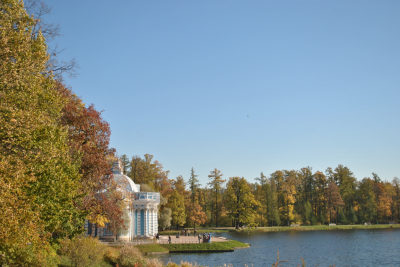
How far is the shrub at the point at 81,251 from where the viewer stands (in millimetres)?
16688

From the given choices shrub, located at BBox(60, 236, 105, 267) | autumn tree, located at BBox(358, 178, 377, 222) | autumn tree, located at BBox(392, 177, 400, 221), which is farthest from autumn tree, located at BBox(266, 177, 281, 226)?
shrub, located at BBox(60, 236, 105, 267)

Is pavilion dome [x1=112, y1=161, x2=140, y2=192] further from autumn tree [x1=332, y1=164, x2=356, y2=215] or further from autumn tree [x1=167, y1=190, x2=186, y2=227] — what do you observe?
autumn tree [x1=332, y1=164, x2=356, y2=215]

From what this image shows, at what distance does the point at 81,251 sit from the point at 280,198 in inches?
2502

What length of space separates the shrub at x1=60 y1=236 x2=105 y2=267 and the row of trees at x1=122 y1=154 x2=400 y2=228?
129ft

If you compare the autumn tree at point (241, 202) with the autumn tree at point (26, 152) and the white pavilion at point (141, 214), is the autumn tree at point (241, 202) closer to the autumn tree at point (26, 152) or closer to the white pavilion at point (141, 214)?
the white pavilion at point (141, 214)

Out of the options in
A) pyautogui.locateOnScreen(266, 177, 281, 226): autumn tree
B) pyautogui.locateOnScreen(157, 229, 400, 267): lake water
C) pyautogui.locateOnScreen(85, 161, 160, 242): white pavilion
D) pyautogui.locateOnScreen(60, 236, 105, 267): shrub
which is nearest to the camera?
pyautogui.locateOnScreen(60, 236, 105, 267): shrub

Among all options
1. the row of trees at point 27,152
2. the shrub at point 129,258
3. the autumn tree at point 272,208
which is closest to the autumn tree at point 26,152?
the row of trees at point 27,152

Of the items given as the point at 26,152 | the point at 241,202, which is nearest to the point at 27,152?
the point at 26,152

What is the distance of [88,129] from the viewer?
18297mm

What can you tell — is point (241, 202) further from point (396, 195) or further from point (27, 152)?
point (27, 152)

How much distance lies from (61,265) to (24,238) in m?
8.28

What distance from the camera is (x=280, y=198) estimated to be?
7450cm

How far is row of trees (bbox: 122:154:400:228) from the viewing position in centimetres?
6131

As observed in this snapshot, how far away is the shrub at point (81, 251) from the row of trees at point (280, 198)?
39.5 meters
